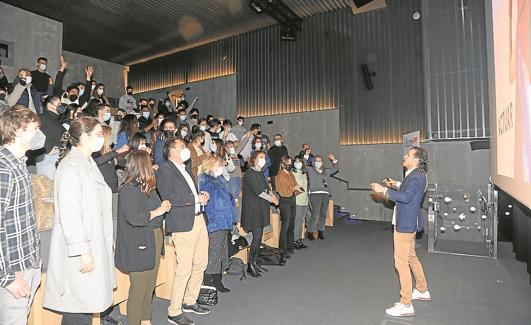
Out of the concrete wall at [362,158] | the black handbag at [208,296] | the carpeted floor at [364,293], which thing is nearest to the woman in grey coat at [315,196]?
the carpeted floor at [364,293]

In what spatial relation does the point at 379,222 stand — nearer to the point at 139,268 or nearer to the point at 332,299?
the point at 332,299

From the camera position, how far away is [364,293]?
4.03 metres

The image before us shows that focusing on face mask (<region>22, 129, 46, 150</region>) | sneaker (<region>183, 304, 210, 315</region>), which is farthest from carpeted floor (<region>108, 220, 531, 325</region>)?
face mask (<region>22, 129, 46, 150</region>)

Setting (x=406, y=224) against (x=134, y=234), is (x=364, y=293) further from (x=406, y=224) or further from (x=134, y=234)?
(x=134, y=234)

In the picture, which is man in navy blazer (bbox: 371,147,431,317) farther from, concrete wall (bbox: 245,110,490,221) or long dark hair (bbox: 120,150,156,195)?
concrete wall (bbox: 245,110,490,221)

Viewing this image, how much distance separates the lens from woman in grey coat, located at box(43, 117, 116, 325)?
2031 millimetres

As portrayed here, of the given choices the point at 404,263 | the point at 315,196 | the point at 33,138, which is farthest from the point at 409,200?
the point at 315,196

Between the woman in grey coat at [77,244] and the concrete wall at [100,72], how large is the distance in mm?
11557

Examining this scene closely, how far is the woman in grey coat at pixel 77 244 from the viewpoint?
203 cm

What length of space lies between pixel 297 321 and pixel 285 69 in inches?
359

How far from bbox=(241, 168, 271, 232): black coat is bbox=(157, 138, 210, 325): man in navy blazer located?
129 centimetres

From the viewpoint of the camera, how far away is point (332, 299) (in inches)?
151

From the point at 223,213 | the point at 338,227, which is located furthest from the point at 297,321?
the point at 338,227

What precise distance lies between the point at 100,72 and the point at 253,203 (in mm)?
11636
